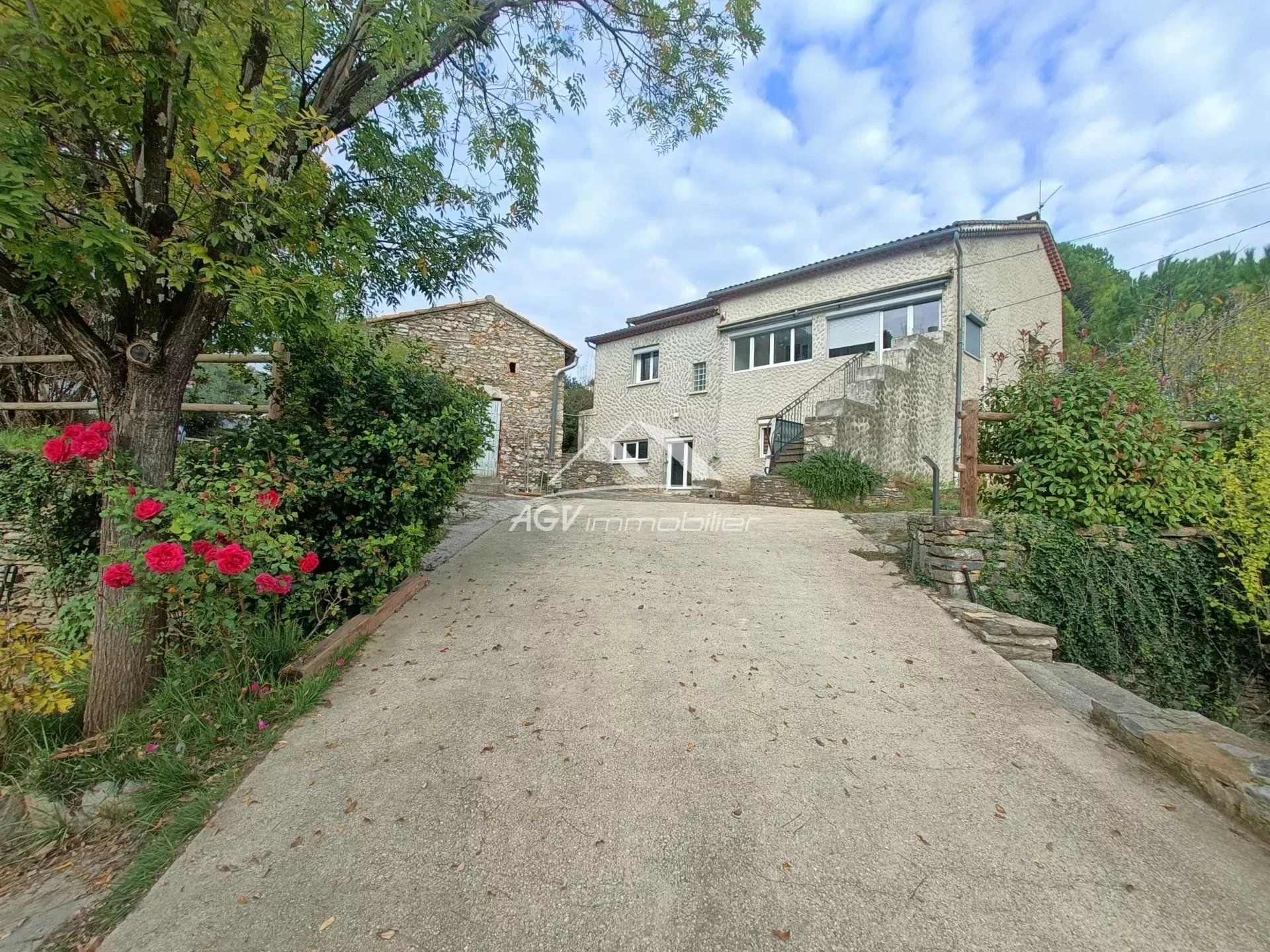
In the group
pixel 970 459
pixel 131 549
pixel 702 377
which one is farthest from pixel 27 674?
pixel 702 377

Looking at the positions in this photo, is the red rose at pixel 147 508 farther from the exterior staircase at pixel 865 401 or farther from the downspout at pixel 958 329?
the downspout at pixel 958 329

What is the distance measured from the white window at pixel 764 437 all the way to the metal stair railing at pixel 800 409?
92 cm

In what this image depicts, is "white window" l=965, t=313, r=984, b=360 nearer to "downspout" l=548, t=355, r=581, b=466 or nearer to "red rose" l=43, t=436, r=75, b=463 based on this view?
"downspout" l=548, t=355, r=581, b=466

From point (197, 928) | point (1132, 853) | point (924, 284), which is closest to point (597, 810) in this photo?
point (197, 928)

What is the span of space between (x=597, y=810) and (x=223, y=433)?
4015 millimetres

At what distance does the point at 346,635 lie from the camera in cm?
373

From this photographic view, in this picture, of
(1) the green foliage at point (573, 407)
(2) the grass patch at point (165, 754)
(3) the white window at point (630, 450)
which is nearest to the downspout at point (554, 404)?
(3) the white window at point (630, 450)

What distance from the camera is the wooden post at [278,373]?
415 cm

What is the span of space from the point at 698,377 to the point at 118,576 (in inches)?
636

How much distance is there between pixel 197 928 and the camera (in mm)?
1768

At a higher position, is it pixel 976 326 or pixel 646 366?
pixel 976 326

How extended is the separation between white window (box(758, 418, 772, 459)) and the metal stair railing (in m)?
0.92

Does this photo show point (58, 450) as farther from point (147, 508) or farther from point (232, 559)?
point (232, 559)

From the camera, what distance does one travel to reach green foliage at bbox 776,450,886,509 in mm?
11039
